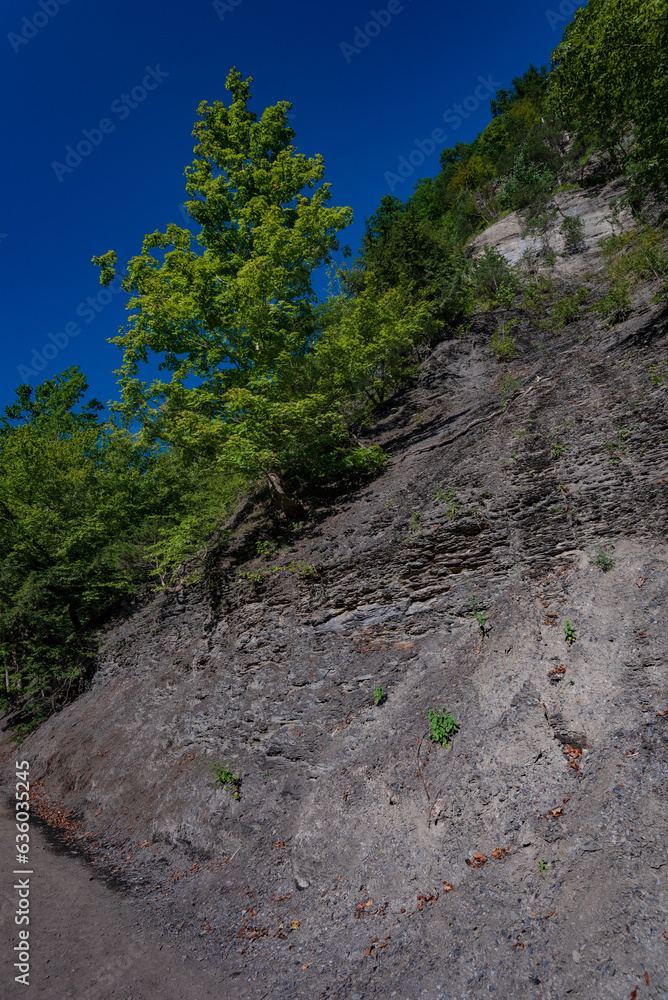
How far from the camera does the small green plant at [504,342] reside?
1623 centimetres

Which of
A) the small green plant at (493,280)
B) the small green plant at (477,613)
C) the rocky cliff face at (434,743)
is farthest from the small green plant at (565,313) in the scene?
the small green plant at (477,613)

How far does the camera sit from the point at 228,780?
25.7ft

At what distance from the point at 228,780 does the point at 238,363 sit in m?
9.50

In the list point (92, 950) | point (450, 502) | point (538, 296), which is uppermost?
point (538, 296)

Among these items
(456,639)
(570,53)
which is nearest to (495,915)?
(456,639)

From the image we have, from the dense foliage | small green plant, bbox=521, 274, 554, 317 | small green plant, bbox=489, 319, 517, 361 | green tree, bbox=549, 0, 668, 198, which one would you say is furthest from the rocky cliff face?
small green plant, bbox=521, 274, 554, 317

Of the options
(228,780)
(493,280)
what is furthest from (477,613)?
(493,280)

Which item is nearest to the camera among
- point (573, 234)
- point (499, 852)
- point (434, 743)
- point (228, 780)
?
point (499, 852)

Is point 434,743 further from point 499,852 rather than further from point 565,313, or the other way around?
point 565,313

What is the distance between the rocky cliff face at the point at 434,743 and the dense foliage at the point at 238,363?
263cm

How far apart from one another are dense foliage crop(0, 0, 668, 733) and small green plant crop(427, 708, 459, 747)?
241 inches

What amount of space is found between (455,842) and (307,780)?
279 centimetres

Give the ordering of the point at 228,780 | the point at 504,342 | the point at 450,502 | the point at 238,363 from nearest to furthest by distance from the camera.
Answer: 1. the point at 228,780
2. the point at 450,502
3. the point at 238,363
4. the point at 504,342

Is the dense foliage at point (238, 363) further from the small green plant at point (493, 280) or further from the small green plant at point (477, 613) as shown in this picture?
the small green plant at point (477, 613)
